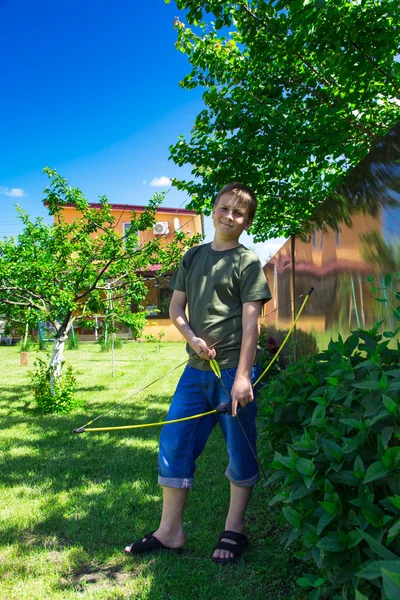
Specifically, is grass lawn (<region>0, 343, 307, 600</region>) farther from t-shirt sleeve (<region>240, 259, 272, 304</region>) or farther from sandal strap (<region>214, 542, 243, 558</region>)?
t-shirt sleeve (<region>240, 259, 272, 304</region>)

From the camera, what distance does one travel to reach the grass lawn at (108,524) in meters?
2.03

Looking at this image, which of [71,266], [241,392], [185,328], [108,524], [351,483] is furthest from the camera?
[71,266]

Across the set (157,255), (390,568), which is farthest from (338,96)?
(390,568)

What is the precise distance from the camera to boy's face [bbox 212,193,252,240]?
2375mm

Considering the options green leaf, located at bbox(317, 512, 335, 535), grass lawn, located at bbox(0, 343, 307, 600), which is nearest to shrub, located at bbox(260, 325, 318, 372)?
grass lawn, located at bbox(0, 343, 307, 600)

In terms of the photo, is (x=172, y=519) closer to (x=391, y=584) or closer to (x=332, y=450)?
(x=332, y=450)

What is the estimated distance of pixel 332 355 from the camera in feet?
6.51

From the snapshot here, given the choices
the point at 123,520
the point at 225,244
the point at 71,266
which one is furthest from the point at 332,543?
the point at 71,266

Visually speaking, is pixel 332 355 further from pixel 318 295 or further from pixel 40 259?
pixel 40 259

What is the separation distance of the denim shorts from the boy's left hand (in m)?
0.09

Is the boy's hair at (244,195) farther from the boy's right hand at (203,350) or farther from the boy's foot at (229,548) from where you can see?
the boy's foot at (229,548)

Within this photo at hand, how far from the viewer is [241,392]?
7.02 feet

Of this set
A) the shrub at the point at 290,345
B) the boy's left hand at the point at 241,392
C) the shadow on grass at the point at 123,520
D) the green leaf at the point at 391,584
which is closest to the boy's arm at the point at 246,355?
the boy's left hand at the point at 241,392

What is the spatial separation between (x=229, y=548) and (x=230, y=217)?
5.31 ft
